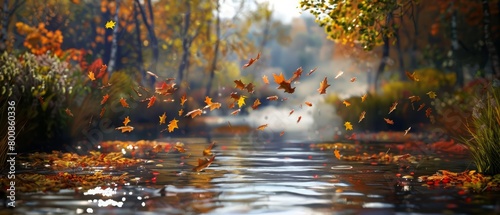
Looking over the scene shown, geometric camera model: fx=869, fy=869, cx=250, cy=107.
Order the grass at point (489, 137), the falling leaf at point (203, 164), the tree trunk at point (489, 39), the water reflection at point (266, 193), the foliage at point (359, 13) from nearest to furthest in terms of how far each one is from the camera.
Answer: the water reflection at point (266, 193) < the falling leaf at point (203, 164) < the grass at point (489, 137) < the foliage at point (359, 13) < the tree trunk at point (489, 39)

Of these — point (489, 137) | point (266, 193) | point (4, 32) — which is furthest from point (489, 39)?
point (266, 193)

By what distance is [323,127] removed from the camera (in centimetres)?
4244

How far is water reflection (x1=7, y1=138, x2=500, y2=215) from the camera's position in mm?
10547

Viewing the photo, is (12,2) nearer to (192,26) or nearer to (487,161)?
(192,26)

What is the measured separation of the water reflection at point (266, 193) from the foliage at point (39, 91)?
3701 millimetres

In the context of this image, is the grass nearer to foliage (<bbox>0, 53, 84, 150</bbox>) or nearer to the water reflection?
the water reflection

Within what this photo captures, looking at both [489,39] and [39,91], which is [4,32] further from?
[489,39]

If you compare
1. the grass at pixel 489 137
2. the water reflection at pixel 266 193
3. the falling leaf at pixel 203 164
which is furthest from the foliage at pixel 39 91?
the grass at pixel 489 137

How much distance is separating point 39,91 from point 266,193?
432 inches

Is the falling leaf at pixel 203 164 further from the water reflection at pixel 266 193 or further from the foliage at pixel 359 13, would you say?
the foliage at pixel 359 13

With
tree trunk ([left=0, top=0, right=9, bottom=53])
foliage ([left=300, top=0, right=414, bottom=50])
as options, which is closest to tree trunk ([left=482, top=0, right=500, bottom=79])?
foliage ([left=300, top=0, right=414, bottom=50])

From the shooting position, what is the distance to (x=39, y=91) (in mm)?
21719

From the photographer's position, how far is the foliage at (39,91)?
20000mm

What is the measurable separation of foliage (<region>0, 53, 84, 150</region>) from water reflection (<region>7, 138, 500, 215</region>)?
3.70m
